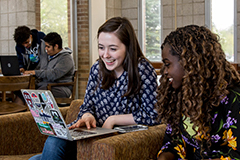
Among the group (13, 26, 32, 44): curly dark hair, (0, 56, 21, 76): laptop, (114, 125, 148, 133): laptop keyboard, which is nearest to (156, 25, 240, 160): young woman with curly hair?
(114, 125, 148, 133): laptop keyboard

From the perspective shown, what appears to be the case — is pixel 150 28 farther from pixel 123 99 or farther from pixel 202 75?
pixel 202 75

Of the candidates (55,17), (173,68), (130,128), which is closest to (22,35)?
(55,17)

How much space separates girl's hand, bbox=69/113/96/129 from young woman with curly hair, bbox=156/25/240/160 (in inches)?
25.2

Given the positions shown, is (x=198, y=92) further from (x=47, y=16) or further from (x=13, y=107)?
(x=47, y=16)

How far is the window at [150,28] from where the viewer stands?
7.89m

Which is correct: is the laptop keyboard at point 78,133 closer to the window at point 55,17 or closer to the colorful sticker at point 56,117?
the colorful sticker at point 56,117

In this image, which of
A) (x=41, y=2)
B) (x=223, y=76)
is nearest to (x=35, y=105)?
(x=223, y=76)

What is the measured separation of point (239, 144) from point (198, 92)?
0.26 metres

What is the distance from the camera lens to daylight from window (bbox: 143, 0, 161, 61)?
7883mm

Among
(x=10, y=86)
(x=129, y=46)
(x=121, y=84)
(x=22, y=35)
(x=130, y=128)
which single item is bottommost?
(x=130, y=128)

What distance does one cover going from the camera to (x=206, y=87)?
1.29 metres

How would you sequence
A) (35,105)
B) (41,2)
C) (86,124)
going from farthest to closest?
(41,2) < (86,124) < (35,105)

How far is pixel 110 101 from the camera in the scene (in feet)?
6.63

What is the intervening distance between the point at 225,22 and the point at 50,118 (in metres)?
5.91
